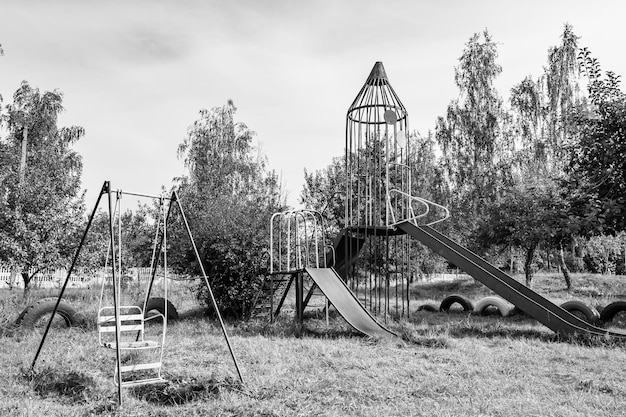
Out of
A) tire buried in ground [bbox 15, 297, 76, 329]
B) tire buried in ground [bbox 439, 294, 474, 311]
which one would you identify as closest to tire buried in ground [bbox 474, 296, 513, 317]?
tire buried in ground [bbox 439, 294, 474, 311]

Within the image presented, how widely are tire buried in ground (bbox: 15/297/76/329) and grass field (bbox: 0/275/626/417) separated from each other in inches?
15.5

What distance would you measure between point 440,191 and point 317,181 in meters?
5.82

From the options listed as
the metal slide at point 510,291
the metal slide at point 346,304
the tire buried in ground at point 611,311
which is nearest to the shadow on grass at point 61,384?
the metal slide at point 346,304

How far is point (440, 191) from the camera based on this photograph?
82.6 feet

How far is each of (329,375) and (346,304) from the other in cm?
336

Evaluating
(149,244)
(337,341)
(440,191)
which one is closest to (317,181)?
(440,191)

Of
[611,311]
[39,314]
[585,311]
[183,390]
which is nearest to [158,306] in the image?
[39,314]

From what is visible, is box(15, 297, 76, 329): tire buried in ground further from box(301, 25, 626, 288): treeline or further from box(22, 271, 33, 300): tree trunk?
box(301, 25, 626, 288): treeline

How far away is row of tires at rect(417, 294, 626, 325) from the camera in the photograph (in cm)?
1084

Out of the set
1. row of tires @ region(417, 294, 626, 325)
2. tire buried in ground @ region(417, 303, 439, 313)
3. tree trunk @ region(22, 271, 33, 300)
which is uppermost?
tree trunk @ region(22, 271, 33, 300)

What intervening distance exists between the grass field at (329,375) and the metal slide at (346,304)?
0.27 m

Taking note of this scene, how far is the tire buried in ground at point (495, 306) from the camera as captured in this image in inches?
507

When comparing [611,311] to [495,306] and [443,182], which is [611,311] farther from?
[443,182]

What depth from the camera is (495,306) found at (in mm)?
13344
